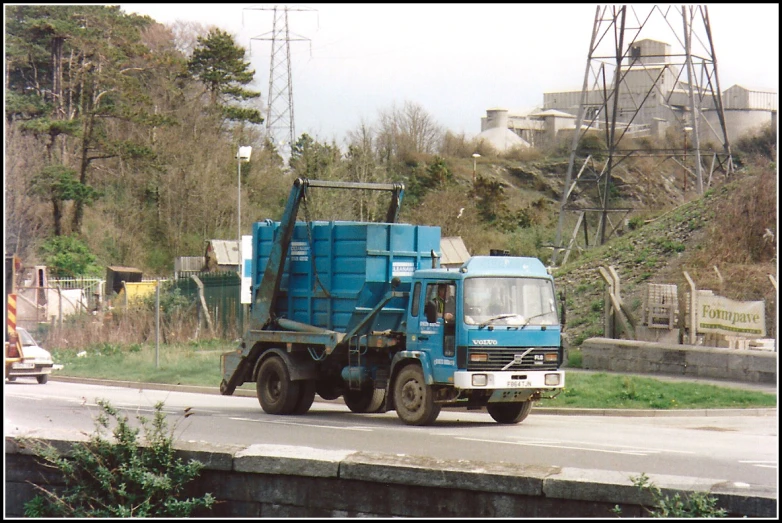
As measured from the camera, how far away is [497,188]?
59.3 metres

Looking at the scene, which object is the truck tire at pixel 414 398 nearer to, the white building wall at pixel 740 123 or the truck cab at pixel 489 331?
the truck cab at pixel 489 331

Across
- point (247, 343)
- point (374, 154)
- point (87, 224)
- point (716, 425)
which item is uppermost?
point (374, 154)

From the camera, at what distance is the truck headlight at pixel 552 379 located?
16000 mm

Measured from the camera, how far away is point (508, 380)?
15688mm

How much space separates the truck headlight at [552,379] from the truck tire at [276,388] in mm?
4283

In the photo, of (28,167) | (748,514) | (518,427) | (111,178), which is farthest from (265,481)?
(111,178)

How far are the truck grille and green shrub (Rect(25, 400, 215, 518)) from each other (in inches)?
321

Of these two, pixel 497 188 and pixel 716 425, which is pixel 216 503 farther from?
pixel 497 188

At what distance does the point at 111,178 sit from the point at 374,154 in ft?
47.5

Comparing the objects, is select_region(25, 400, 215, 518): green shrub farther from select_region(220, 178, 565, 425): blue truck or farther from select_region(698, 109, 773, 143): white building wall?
select_region(698, 109, 773, 143): white building wall

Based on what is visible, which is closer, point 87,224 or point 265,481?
point 265,481

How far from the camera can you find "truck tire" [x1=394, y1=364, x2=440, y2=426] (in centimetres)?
1584

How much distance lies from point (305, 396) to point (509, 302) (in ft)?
13.2

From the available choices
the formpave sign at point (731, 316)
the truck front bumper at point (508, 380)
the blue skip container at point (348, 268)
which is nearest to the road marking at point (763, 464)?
the truck front bumper at point (508, 380)
